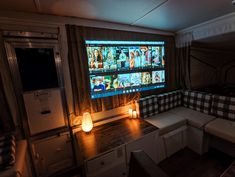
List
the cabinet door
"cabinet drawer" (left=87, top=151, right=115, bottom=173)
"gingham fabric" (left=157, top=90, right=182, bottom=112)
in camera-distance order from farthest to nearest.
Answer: "gingham fabric" (left=157, top=90, right=182, bottom=112), the cabinet door, "cabinet drawer" (left=87, top=151, right=115, bottom=173)

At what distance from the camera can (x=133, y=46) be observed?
2.01 meters

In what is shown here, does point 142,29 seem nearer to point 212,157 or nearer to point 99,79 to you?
point 99,79

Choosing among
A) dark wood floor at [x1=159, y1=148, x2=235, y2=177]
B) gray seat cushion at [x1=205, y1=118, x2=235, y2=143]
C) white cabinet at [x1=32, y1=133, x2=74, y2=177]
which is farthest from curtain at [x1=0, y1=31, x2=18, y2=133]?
gray seat cushion at [x1=205, y1=118, x2=235, y2=143]

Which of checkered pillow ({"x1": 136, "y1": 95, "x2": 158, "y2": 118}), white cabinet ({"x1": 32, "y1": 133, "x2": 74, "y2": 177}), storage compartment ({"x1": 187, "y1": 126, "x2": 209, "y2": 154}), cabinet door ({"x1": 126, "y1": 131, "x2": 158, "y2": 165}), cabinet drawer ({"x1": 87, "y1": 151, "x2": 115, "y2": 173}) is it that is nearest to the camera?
cabinet drawer ({"x1": 87, "y1": 151, "x2": 115, "y2": 173})

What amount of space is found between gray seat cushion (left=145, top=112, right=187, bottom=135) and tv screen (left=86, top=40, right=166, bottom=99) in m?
0.54

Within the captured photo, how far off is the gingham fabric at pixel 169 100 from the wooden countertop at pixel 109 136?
0.64 m

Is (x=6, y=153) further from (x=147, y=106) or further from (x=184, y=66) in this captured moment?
(x=184, y=66)

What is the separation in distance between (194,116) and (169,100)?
0.49 meters

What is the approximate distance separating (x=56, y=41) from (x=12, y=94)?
79 cm

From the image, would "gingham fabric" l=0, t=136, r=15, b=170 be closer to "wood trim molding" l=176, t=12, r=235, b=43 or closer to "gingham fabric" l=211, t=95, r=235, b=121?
"gingham fabric" l=211, t=95, r=235, b=121

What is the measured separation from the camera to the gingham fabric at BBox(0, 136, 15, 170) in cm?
103

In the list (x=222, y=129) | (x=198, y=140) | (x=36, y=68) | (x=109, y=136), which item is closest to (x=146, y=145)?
(x=109, y=136)

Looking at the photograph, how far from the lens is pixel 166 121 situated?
1961 millimetres

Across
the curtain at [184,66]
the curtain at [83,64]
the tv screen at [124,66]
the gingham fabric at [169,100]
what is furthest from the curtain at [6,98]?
the curtain at [184,66]
